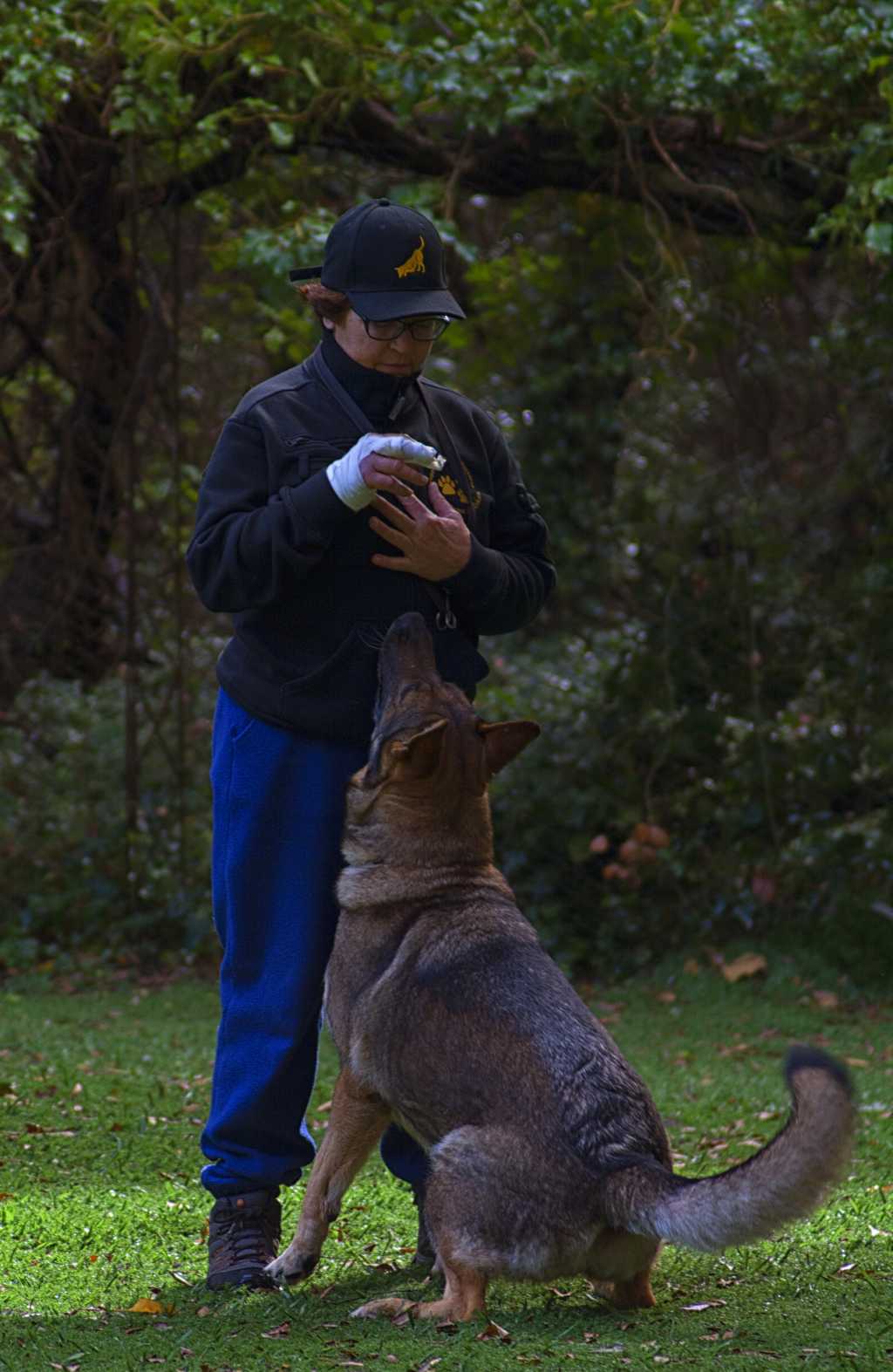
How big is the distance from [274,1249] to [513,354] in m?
8.64

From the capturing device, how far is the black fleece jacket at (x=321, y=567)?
4.05 metres

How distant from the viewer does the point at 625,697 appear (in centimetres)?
961

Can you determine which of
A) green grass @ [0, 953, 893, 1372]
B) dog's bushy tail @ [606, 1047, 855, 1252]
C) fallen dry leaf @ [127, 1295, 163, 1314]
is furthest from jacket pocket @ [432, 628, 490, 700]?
fallen dry leaf @ [127, 1295, 163, 1314]

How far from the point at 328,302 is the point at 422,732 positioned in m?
1.12

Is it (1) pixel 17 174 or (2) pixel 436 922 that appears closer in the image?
(2) pixel 436 922

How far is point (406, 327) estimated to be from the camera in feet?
13.5

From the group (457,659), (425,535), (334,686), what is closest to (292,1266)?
(334,686)

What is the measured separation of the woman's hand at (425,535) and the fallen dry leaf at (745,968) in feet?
17.5

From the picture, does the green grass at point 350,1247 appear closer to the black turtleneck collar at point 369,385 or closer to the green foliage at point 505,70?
the black turtleneck collar at point 369,385

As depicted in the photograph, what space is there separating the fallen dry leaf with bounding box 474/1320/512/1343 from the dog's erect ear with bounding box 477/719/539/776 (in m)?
1.34

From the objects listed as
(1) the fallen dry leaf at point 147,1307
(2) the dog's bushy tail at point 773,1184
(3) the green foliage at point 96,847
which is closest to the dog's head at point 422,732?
(2) the dog's bushy tail at point 773,1184

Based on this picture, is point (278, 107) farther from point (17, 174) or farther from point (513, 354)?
point (513, 354)

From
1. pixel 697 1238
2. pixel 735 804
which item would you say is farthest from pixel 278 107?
pixel 697 1238

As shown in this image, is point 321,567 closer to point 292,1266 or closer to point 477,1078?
point 477,1078
